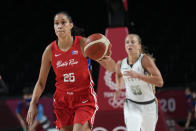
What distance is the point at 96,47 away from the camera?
3420 millimetres

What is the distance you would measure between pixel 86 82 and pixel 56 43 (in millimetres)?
585

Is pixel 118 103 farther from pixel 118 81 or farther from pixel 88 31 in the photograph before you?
pixel 88 31

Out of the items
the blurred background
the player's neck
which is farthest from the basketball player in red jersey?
the blurred background

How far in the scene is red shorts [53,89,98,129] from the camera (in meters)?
3.48

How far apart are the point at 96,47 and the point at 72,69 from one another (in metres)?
0.37

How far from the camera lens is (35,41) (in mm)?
14711

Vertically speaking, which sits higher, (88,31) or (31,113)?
(31,113)

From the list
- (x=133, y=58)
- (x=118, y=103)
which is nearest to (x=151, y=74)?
(x=133, y=58)

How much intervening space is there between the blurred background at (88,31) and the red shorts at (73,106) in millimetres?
8325

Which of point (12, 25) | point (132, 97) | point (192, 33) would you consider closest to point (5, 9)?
point (12, 25)

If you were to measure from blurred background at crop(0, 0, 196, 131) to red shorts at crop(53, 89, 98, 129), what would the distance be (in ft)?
27.3

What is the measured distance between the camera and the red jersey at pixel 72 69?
351 cm

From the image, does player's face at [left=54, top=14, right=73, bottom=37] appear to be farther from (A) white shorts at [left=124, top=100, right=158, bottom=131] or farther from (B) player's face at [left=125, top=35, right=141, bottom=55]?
(A) white shorts at [left=124, top=100, right=158, bottom=131]

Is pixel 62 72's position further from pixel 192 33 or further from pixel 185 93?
pixel 192 33
